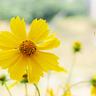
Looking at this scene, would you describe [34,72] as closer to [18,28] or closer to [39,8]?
[18,28]

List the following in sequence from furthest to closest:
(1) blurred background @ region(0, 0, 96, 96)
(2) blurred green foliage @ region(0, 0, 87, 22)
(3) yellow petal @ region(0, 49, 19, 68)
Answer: (2) blurred green foliage @ region(0, 0, 87, 22) < (1) blurred background @ region(0, 0, 96, 96) < (3) yellow petal @ region(0, 49, 19, 68)

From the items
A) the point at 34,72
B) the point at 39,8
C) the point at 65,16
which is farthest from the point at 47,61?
the point at 65,16

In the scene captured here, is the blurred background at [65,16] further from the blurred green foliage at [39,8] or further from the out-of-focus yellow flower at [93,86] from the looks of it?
the out-of-focus yellow flower at [93,86]

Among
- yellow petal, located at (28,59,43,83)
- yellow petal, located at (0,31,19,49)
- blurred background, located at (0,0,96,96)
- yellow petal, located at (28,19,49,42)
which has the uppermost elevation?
blurred background, located at (0,0,96,96)

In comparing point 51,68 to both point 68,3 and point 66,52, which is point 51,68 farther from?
point 68,3

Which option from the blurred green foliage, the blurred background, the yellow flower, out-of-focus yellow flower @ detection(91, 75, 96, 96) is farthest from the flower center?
the blurred green foliage

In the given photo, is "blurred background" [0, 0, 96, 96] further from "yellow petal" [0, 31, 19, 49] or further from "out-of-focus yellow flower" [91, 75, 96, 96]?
"yellow petal" [0, 31, 19, 49]

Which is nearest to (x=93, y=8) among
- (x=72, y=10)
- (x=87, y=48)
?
(x=72, y=10)

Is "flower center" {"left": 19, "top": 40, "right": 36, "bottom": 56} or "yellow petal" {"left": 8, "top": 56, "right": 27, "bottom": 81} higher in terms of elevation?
"flower center" {"left": 19, "top": 40, "right": 36, "bottom": 56}

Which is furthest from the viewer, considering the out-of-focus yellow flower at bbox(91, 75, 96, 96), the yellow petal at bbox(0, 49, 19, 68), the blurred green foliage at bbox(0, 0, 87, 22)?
the blurred green foliage at bbox(0, 0, 87, 22)
